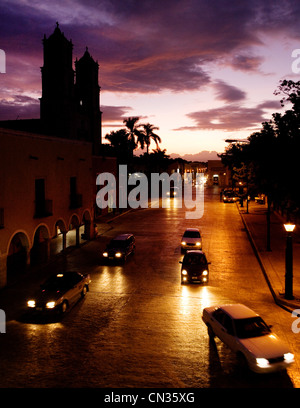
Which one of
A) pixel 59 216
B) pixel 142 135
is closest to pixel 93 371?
pixel 59 216

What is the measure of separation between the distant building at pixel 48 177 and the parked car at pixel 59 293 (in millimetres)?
3785

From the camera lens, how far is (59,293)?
15.7 metres

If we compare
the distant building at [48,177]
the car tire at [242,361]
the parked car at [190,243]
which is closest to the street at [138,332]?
the car tire at [242,361]

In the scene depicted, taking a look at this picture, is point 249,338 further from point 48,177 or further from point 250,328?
point 48,177

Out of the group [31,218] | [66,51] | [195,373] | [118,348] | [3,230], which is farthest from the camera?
[66,51]

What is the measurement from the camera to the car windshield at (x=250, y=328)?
1134 cm

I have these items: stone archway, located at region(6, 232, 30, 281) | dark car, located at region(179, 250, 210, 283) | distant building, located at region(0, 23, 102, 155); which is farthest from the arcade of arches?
distant building, located at region(0, 23, 102, 155)

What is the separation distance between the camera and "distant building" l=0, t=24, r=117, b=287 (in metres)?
19.4

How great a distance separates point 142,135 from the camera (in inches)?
2584

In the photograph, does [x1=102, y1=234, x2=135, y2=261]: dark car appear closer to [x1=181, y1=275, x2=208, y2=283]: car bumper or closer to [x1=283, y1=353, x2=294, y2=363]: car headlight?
[x1=181, y1=275, x2=208, y2=283]: car bumper

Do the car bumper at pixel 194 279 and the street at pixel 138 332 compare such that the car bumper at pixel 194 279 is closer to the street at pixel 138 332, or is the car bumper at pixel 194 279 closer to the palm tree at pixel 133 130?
the street at pixel 138 332

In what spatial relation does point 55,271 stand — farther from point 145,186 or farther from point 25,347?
point 145,186

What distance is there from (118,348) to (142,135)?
55892 millimetres

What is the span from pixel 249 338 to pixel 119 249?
13.7m
